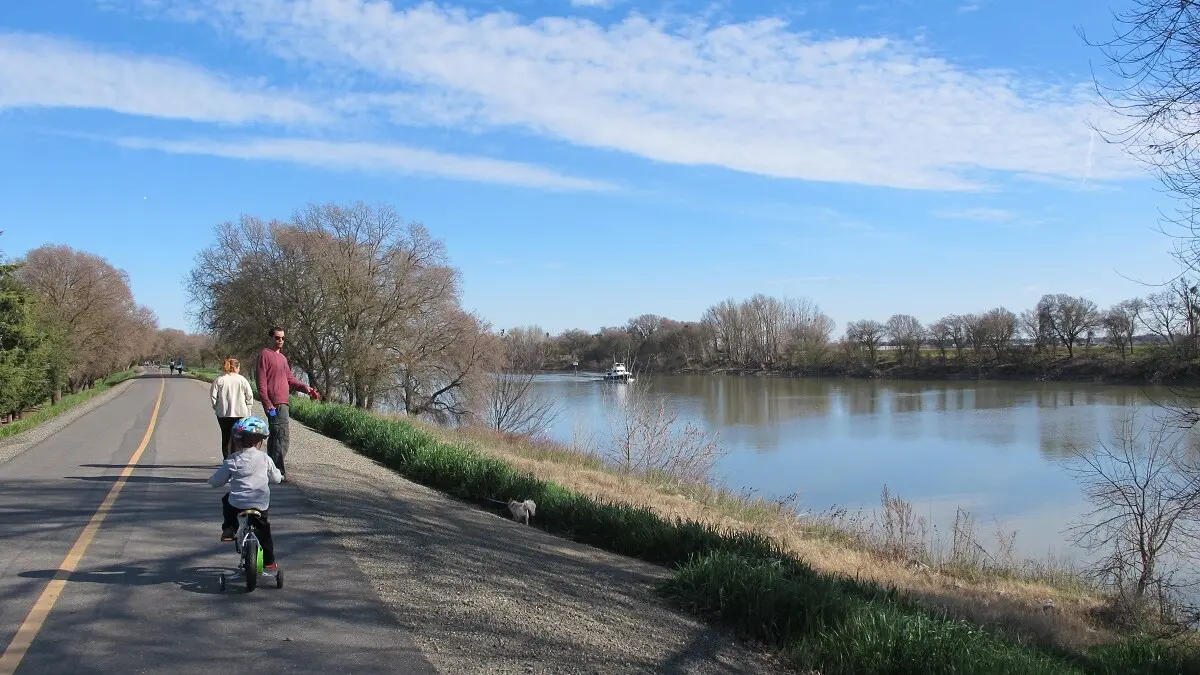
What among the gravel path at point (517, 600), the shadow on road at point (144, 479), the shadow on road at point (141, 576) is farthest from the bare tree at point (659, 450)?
the shadow on road at point (141, 576)

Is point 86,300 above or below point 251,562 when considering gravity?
above

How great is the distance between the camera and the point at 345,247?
40344mm

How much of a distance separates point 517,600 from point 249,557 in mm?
1857

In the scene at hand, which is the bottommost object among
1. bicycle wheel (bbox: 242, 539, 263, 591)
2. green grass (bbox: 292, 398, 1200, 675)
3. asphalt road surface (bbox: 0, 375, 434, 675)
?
green grass (bbox: 292, 398, 1200, 675)

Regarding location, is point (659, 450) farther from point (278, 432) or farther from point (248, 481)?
point (248, 481)

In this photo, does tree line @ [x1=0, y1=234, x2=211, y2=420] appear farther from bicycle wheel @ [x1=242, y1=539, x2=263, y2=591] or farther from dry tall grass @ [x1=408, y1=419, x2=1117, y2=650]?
bicycle wheel @ [x1=242, y1=539, x2=263, y2=591]

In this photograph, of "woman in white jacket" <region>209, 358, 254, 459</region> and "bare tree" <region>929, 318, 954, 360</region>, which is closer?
"woman in white jacket" <region>209, 358, 254, 459</region>

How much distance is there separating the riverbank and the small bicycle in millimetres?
31869

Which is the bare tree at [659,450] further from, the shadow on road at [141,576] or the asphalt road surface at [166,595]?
the shadow on road at [141,576]

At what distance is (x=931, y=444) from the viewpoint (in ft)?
102

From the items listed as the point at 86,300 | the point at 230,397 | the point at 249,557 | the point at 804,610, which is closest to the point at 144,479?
the point at 230,397

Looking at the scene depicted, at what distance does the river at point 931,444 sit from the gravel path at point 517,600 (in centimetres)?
1227

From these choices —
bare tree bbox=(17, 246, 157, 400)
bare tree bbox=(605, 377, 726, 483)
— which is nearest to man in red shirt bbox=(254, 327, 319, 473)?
bare tree bbox=(605, 377, 726, 483)

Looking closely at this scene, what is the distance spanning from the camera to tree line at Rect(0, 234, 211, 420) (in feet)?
109
